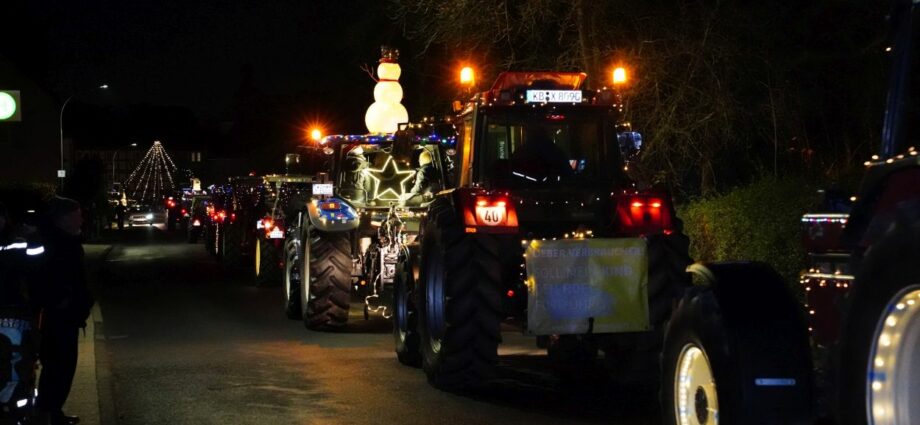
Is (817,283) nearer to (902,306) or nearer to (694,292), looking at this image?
(694,292)

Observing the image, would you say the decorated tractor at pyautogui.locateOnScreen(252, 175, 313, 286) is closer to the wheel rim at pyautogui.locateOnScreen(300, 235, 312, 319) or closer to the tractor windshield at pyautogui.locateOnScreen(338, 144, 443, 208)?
the tractor windshield at pyautogui.locateOnScreen(338, 144, 443, 208)

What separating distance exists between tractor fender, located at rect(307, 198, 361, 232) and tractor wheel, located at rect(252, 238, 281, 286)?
695 cm

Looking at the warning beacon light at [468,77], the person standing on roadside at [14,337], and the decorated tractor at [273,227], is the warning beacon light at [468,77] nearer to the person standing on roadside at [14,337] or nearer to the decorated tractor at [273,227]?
the person standing on roadside at [14,337]

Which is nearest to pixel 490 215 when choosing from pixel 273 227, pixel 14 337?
pixel 14 337

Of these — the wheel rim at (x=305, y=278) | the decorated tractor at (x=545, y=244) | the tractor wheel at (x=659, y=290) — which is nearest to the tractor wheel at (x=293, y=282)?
the wheel rim at (x=305, y=278)

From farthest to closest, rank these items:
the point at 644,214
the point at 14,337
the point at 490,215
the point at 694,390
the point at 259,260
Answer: the point at 259,260 → the point at 644,214 → the point at 490,215 → the point at 14,337 → the point at 694,390

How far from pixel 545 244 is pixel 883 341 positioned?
222 inches

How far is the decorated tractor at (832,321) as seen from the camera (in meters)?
4.38

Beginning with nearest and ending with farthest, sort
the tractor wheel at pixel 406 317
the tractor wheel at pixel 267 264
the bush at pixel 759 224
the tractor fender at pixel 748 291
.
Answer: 1. the tractor fender at pixel 748 291
2. the tractor wheel at pixel 406 317
3. the bush at pixel 759 224
4. the tractor wheel at pixel 267 264

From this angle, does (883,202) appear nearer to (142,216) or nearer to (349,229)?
(349,229)

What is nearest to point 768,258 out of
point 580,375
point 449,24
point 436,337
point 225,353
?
point 580,375

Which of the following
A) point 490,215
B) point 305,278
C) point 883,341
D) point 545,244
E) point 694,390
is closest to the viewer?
point 883,341

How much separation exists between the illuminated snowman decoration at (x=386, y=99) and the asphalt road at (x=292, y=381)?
3602 millimetres

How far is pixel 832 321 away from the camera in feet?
17.7
